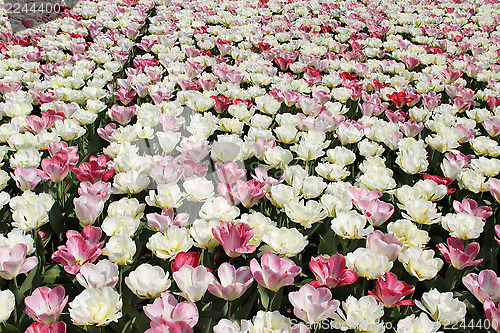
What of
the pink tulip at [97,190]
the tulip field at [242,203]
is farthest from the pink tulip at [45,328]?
the pink tulip at [97,190]

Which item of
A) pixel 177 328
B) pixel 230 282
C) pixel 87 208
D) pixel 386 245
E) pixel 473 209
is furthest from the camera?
pixel 473 209

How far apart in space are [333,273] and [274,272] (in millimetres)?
192

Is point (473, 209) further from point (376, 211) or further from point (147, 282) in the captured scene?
point (147, 282)

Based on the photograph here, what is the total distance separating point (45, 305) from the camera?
1.20 m

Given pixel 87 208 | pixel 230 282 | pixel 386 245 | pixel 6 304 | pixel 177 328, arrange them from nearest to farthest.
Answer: pixel 177 328
pixel 6 304
pixel 230 282
pixel 386 245
pixel 87 208

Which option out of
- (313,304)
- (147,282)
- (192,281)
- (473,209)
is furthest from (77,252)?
(473,209)

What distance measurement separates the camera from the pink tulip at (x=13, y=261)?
1.24 m

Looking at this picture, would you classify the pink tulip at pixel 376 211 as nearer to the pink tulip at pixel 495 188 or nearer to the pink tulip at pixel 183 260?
the pink tulip at pixel 495 188

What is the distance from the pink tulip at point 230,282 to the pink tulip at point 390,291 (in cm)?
38

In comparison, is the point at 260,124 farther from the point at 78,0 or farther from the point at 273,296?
the point at 78,0

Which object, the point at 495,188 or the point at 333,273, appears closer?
the point at 333,273

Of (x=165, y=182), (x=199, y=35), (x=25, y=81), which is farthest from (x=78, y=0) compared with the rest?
(x=165, y=182)

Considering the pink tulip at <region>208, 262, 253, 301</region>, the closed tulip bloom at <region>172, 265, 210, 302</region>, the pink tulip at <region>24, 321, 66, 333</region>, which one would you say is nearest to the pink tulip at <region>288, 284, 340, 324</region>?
the pink tulip at <region>208, 262, 253, 301</region>

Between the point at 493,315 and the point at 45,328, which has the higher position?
the point at 493,315
